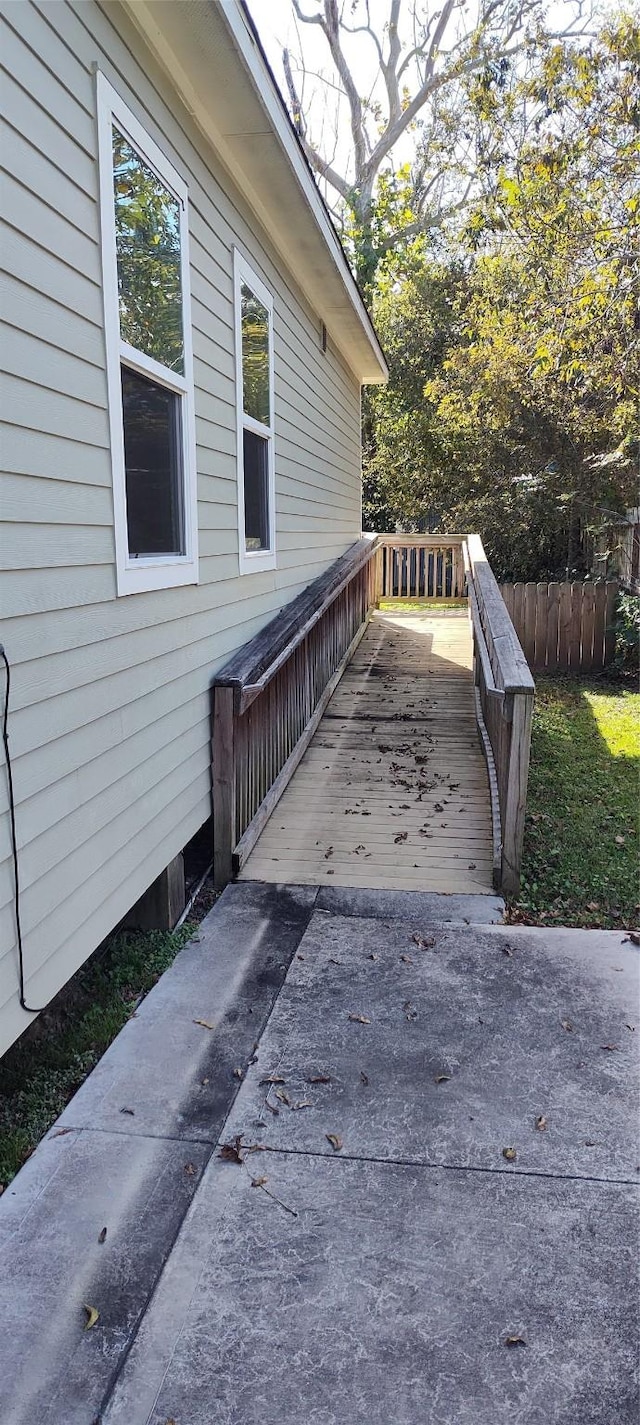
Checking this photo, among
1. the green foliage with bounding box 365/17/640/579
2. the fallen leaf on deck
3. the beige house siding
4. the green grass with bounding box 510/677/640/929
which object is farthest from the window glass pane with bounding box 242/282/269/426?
the fallen leaf on deck

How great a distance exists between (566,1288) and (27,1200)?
1407 millimetres

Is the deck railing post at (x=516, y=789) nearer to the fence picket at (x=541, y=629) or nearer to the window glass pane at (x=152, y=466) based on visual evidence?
the window glass pane at (x=152, y=466)

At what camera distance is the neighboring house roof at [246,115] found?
3.38m

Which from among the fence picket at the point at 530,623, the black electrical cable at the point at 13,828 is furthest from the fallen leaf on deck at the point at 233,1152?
the fence picket at the point at 530,623

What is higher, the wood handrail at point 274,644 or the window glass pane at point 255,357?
the window glass pane at point 255,357

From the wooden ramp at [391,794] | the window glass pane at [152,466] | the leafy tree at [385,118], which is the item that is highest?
the leafy tree at [385,118]

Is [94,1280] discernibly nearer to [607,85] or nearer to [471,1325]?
[471,1325]

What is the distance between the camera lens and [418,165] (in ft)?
72.1

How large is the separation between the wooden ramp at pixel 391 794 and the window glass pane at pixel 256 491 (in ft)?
5.58

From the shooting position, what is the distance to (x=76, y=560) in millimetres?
2791

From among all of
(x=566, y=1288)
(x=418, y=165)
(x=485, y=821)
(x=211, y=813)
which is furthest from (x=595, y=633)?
(x=418, y=165)

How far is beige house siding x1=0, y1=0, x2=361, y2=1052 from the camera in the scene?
2420mm

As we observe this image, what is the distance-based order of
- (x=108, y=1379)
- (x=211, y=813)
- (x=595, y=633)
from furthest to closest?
(x=595, y=633) → (x=211, y=813) → (x=108, y=1379)

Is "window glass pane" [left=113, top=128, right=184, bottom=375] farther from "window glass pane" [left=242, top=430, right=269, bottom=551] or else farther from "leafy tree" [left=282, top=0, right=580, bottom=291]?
"leafy tree" [left=282, top=0, right=580, bottom=291]
